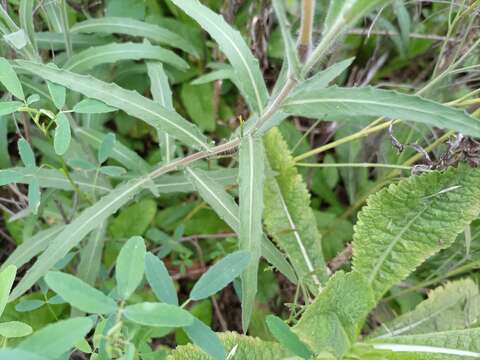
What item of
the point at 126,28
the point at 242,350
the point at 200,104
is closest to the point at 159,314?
the point at 242,350

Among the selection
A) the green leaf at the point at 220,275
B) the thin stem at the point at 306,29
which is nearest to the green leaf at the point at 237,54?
the thin stem at the point at 306,29

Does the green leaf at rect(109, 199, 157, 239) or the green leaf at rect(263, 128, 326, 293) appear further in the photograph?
the green leaf at rect(109, 199, 157, 239)

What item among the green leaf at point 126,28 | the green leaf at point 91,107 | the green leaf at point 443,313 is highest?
the green leaf at point 126,28

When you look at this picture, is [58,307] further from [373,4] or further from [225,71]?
[373,4]

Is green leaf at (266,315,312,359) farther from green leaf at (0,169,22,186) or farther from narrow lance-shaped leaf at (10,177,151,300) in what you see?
green leaf at (0,169,22,186)

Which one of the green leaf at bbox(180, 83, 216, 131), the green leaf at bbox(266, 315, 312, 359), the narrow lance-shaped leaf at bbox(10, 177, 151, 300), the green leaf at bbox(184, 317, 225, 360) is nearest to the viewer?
the green leaf at bbox(184, 317, 225, 360)

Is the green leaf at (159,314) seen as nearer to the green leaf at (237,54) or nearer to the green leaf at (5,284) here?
the green leaf at (5,284)

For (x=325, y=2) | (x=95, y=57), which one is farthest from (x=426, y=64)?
(x=95, y=57)

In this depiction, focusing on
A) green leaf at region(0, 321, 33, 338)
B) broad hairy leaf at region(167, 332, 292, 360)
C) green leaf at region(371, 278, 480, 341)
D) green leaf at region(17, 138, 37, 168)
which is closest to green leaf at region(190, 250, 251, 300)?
broad hairy leaf at region(167, 332, 292, 360)
